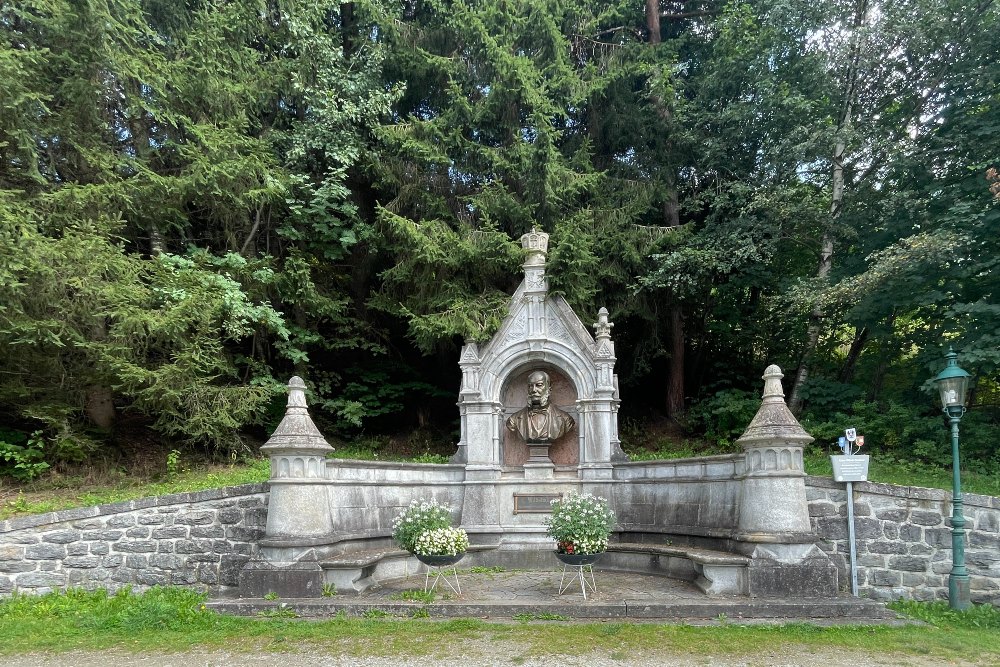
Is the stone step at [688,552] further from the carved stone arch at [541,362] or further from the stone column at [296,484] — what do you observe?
the stone column at [296,484]

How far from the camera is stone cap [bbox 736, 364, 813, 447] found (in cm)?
687

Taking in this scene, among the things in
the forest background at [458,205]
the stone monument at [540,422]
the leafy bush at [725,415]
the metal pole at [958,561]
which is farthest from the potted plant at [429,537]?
the leafy bush at [725,415]

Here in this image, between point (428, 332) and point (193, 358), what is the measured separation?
392 centimetres

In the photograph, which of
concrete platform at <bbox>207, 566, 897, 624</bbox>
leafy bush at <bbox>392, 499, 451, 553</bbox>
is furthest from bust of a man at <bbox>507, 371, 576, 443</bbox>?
leafy bush at <bbox>392, 499, 451, 553</bbox>

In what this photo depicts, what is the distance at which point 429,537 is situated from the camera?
7008 mm

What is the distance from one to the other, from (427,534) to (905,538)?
5.70 meters

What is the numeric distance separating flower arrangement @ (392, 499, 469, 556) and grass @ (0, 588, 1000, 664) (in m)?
0.88

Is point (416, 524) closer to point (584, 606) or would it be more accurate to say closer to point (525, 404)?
point (584, 606)

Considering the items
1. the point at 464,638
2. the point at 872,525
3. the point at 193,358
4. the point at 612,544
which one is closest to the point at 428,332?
the point at 193,358

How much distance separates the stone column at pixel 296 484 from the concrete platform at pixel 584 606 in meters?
0.81

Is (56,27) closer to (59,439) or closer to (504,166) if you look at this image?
(59,439)

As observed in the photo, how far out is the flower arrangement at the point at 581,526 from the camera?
22.4 feet

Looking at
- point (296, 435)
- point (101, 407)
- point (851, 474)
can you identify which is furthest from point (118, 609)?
point (851, 474)

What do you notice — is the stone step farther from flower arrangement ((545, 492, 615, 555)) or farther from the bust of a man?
the bust of a man
